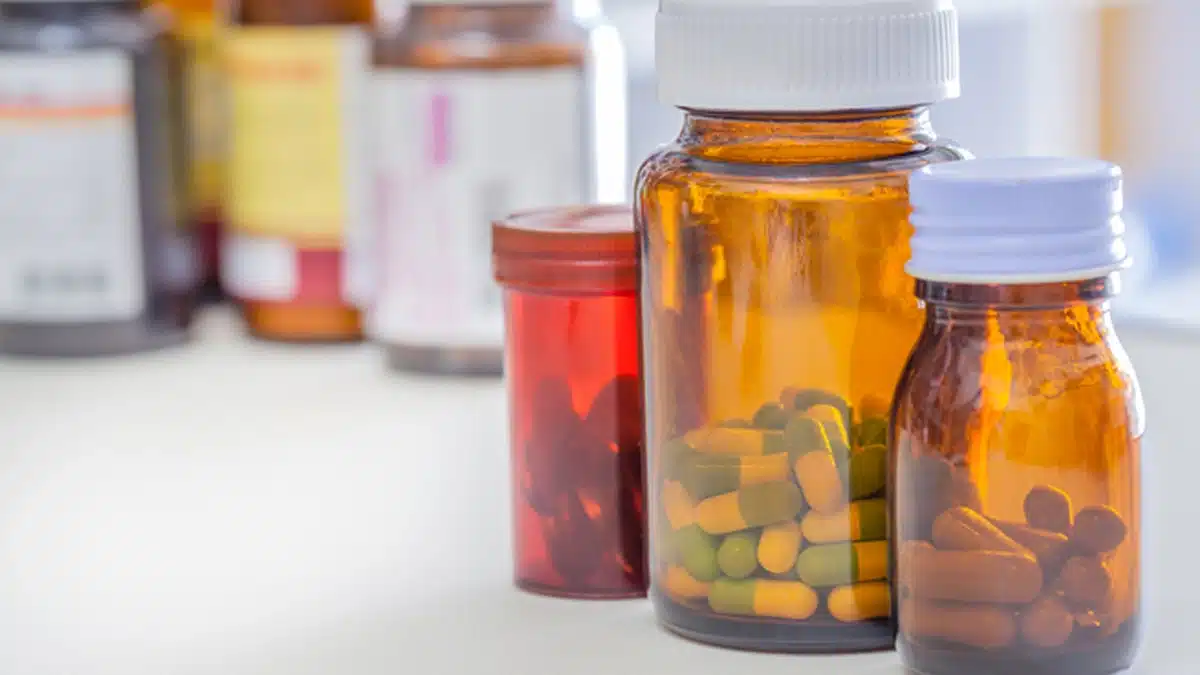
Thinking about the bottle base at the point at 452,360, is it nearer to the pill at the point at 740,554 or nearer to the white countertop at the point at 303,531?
the white countertop at the point at 303,531

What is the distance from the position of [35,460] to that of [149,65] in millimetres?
284

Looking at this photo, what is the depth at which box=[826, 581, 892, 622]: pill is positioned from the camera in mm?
547

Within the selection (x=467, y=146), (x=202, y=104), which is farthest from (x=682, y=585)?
(x=202, y=104)

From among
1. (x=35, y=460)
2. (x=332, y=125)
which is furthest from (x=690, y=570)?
(x=332, y=125)

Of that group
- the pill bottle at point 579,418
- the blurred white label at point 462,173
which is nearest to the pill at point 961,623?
the pill bottle at point 579,418

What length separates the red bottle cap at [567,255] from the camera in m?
0.62

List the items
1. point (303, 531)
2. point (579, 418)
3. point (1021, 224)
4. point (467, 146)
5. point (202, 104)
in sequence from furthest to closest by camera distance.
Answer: point (202, 104) < point (467, 146) < point (303, 531) < point (579, 418) < point (1021, 224)

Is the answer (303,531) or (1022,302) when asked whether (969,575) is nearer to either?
(1022,302)

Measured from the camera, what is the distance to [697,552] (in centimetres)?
56

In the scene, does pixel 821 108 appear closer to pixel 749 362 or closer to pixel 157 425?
pixel 749 362

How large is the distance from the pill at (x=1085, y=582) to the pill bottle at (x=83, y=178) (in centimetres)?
70

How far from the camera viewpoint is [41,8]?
105 cm

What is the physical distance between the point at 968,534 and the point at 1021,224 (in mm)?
82

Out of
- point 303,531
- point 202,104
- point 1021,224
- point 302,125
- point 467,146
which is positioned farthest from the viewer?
point 202,104
